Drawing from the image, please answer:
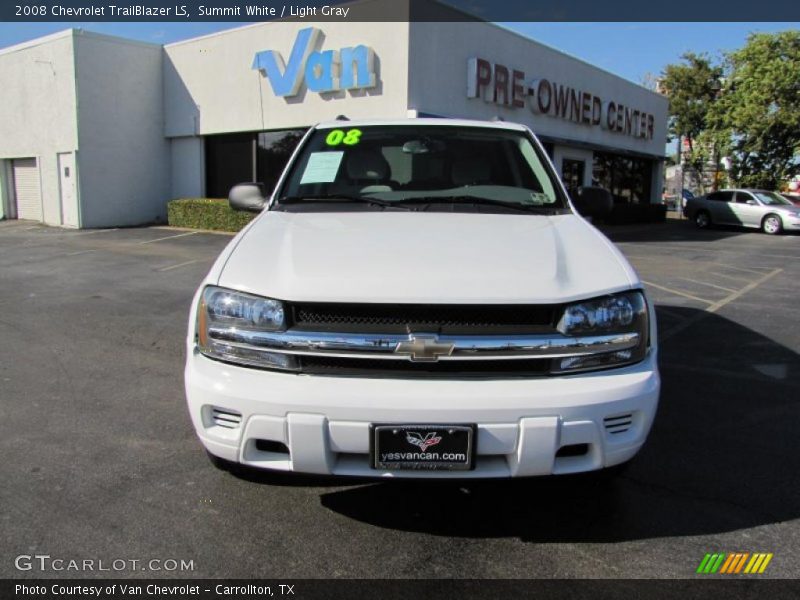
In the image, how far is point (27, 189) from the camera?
2133cm

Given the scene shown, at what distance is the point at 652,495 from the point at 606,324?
1.10 meters

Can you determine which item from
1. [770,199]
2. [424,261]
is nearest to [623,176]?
[770,199]

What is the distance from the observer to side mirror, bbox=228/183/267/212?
4.12 metres

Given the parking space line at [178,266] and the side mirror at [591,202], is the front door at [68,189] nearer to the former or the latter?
the parking space line at [178,266]

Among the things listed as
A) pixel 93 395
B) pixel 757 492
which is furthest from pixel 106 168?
pixel 757 492

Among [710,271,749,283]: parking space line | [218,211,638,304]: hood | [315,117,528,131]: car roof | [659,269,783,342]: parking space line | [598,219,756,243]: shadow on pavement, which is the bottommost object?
[659,269,783,342]: parking space line

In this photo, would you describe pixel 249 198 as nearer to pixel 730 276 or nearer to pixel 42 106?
pixel 730 276

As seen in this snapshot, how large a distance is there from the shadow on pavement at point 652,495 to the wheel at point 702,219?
2289 centimetres

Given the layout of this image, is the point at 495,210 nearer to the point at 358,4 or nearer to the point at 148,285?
the point at 148,285

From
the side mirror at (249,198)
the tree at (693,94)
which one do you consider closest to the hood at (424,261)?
the side mirror at (249,198)

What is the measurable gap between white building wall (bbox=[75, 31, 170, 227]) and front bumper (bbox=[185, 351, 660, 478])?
62.4ft

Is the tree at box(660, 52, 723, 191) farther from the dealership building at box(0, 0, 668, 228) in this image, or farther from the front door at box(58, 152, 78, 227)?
the front door at box(58, 152, 78, 227)

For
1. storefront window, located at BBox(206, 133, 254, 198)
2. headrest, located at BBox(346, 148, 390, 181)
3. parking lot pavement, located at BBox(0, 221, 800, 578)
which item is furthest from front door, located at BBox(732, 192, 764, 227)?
headrest, located at BBox(346, 148, 390, 181)

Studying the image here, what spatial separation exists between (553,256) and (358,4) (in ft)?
46.2
